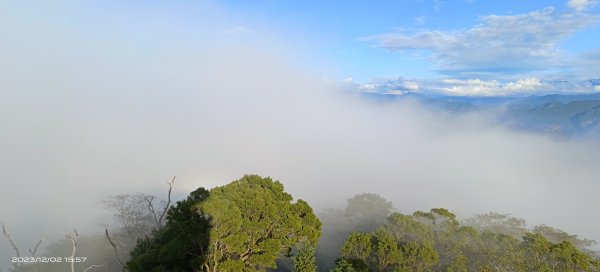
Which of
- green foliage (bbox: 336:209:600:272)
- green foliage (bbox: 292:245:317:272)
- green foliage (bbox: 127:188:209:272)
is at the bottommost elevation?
green foliage (bbox: 336:209:600:272)

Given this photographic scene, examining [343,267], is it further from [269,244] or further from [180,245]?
[180,245]

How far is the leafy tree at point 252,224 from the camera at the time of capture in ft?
89.1

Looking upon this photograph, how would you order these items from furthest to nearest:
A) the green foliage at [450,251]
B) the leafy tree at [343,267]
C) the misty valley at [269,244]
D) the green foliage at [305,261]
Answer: the green foliage at [450,251] → the leafy tree at [343,267] → the green foliage at [305,261] → the misty valley at [269,244]

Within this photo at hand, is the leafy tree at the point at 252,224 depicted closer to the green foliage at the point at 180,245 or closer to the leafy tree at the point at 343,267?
the green foliage at the point at 180,245

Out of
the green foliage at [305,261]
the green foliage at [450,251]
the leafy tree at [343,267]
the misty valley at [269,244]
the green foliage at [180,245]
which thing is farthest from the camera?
the green foliage at [450,251]

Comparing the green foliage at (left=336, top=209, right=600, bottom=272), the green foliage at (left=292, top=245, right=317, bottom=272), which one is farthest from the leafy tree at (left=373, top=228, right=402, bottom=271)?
the green foliage at (left=292, top=245, right=317, bottom=272)

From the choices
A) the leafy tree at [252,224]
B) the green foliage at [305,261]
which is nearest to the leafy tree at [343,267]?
the green foliage at [305,261]

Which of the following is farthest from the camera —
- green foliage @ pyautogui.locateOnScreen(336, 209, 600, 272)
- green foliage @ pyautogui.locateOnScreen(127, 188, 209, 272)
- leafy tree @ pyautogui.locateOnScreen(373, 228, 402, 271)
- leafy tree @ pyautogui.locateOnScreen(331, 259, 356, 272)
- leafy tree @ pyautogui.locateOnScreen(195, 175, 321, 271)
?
leafy tree @ pyautogui.locateOnScreen(373, 228, 402, 271)

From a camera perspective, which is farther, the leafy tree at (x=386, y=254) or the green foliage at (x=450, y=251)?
the leafy tree at (x=386, y=254)

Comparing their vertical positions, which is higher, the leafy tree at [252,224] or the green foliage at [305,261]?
the leafy tree at [252,224]

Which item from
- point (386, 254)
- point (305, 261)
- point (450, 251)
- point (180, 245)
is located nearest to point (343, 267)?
point (305, 261)

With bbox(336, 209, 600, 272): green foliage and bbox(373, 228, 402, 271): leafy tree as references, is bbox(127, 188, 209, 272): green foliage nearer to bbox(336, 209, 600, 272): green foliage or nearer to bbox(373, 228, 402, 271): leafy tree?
bbox(336, 209, 600, 272): green foliage

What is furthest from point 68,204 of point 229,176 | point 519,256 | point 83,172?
point 519,256

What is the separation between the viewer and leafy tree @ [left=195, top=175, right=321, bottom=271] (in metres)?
27.2
